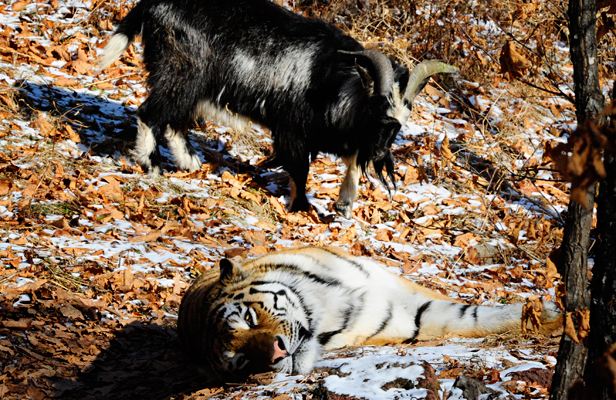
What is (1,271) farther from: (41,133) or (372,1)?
(372,1)

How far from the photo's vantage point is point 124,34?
7242 millimetres

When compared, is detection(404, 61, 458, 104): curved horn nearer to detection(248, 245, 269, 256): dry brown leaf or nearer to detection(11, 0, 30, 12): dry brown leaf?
detection(248, 245, 269, 256): dry brown leaf

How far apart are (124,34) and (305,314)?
5106 millimetres

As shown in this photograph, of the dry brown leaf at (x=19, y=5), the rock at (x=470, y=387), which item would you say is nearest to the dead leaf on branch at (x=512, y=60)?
the rock at (x=470, y=387)

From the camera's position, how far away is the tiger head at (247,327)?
3043 millimetres

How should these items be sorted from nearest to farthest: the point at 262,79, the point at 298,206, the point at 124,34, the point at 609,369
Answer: the point at 609,369 < the point at 262,79 < the point at 298,206 < the point at 124,34

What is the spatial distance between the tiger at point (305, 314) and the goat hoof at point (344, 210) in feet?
10.0

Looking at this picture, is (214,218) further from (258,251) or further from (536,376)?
(536,376)

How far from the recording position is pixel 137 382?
3629mm

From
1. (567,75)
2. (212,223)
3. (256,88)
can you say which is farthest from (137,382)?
(567,75)

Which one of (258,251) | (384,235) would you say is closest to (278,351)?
(258,251)

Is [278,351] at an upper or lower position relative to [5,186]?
upper

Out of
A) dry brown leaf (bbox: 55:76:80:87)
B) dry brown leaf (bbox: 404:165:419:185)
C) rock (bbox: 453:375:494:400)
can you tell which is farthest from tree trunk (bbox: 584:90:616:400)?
dry brown leaf (bbox: 55:76:80:87)

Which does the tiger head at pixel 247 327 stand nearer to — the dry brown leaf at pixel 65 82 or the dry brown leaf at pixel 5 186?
the dry brown leaf at pixel 5 186
